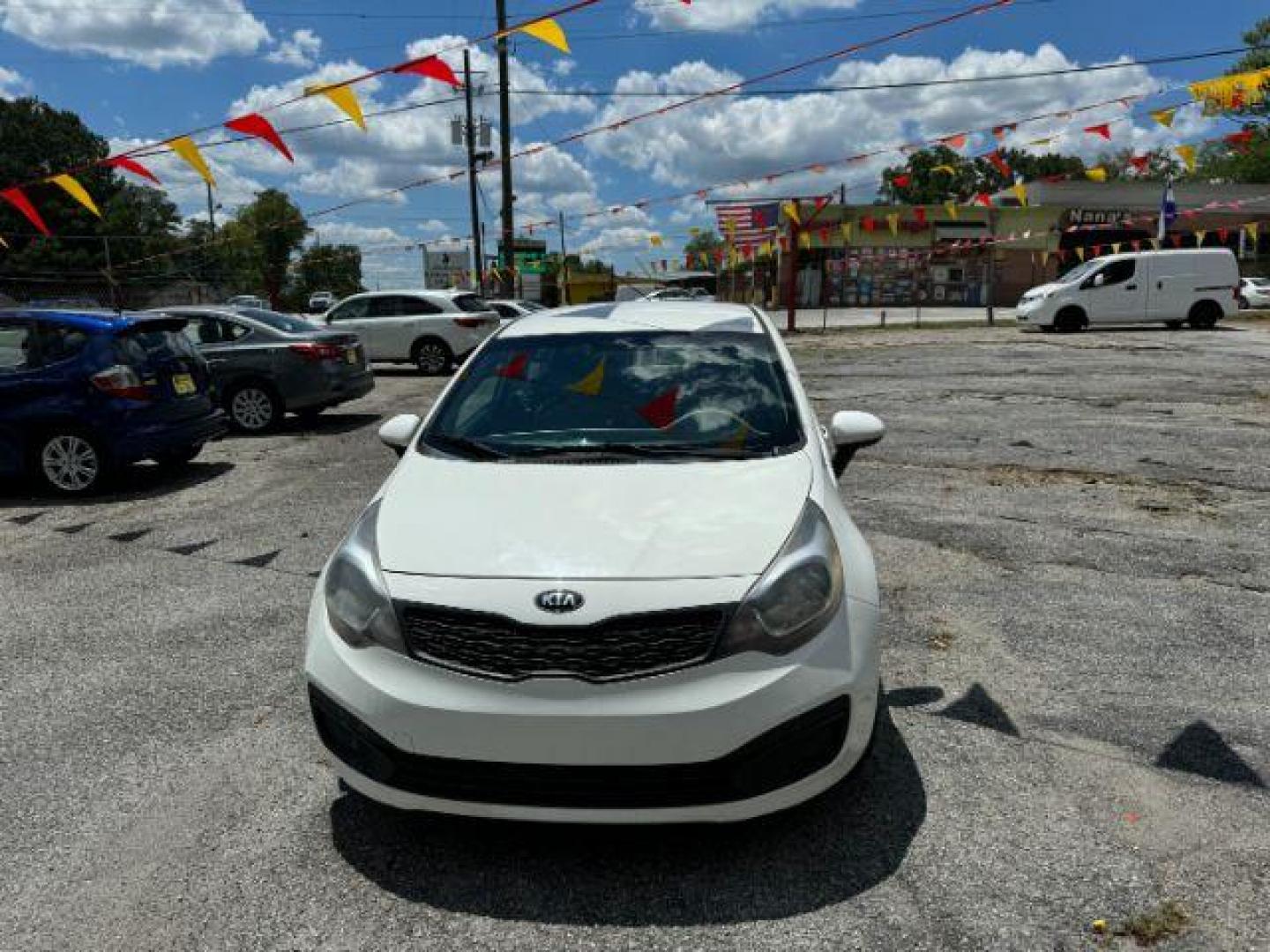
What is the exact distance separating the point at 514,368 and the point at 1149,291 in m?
22.1

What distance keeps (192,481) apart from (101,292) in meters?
56.6

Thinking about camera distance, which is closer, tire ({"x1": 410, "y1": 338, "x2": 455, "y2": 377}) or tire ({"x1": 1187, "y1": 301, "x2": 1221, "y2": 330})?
tire ({"x1": 410, "y1": 338, "x2": 455, "y2": 377})

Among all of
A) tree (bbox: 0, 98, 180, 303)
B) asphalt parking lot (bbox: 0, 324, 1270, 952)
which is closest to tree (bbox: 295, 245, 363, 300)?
tree (bbox: 0, 98, 180, 303)

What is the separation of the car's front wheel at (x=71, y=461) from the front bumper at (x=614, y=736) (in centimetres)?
634

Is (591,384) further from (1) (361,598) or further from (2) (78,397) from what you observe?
(2) (78,397)

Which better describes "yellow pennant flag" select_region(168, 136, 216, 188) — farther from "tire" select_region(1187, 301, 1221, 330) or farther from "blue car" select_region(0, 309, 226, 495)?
"tire" select_region(1187, 301, 1221, 330)

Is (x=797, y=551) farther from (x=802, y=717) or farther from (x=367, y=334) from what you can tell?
(x=367, y=334)

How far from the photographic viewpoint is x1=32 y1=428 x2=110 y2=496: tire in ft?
25.1

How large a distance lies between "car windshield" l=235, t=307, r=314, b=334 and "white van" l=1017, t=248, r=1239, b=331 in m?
17.8

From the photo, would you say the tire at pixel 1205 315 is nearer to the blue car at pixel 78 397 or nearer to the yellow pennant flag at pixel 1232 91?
the yellow pennant flag at pixel 1232 91

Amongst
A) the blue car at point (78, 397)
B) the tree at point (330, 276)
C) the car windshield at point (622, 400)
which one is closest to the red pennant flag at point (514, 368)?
the car windshield at point (622, 400)

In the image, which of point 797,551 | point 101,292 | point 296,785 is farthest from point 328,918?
point 101,292

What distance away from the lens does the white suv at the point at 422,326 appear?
17.2m

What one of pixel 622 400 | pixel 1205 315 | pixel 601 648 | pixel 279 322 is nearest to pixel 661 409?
pixel 622 400
